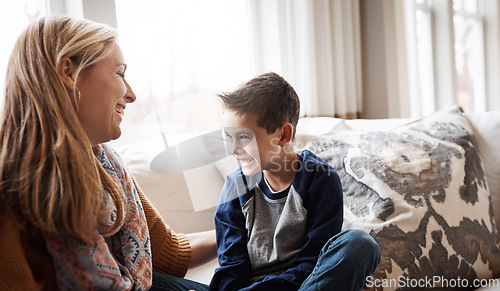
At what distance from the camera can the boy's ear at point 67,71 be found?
2.40 ft

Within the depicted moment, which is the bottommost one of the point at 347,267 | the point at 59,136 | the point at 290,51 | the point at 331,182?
the point at 347,267

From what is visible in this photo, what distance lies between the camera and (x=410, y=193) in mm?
1218

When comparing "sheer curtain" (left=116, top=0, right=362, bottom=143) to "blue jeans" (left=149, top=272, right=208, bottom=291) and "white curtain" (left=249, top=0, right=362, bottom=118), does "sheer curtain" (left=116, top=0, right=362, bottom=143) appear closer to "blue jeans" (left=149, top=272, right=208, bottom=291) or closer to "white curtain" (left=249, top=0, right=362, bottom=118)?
"white curtain" (left=249, top=0, right=362, bottom=118)

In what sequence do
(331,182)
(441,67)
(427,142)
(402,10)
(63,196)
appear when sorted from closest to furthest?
1. (63,196)
2. (331,182)
3. (427,142)
4. (402,10)
5. (441,67)

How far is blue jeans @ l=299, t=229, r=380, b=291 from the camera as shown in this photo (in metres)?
0.83

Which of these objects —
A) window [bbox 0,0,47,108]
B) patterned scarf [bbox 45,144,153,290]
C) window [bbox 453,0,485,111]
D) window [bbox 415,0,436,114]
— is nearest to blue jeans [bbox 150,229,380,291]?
patterned scarf [bbox 45,144,153,290]

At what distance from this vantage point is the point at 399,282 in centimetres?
114

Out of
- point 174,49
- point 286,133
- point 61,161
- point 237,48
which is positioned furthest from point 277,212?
point 237,48

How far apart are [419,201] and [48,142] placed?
34.9 inches

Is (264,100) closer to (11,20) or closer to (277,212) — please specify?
(277,212)

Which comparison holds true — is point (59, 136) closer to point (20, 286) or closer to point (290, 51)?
point (20, 286)

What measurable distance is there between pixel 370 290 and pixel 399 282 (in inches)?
3.2

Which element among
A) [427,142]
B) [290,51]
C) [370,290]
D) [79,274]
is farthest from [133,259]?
[290,51]

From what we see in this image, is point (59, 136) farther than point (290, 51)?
No
